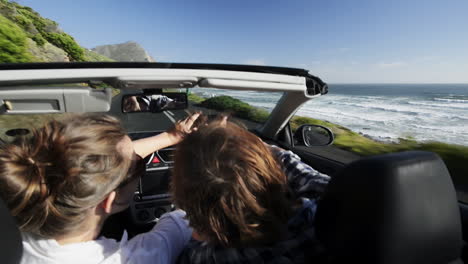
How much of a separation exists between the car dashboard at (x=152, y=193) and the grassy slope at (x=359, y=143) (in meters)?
0.81

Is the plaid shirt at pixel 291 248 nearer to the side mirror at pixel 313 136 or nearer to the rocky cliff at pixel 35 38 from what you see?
the side mirror at pixel 313 136

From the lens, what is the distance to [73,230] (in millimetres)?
1155

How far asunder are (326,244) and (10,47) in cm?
1348

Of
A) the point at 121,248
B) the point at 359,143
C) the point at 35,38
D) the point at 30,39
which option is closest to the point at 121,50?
the point at 35,38

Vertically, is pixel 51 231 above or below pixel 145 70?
below

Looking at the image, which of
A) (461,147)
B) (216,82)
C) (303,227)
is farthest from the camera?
(461,147)

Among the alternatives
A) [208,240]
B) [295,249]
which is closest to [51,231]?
[208,240]

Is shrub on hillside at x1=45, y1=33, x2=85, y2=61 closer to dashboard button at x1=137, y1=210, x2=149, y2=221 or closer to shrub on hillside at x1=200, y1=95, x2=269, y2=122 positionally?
shrub on hillside at x1=200, y1=95, x2=269, y2=122

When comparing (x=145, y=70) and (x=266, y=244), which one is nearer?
(x=266, y=244)

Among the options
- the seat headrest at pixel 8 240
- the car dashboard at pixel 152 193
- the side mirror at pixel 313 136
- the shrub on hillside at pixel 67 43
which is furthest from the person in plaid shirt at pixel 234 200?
the shrub on hillside at pixel 67 43

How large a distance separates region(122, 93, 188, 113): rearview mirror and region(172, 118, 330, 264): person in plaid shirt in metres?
0.97

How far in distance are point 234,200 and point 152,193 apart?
221 centimetres

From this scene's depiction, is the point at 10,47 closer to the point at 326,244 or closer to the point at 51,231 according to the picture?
the point at 51,231

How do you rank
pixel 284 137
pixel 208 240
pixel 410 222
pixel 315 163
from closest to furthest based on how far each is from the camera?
pixel 410 222
pixel 208 240
pixel 315 163
pixel 284 137
